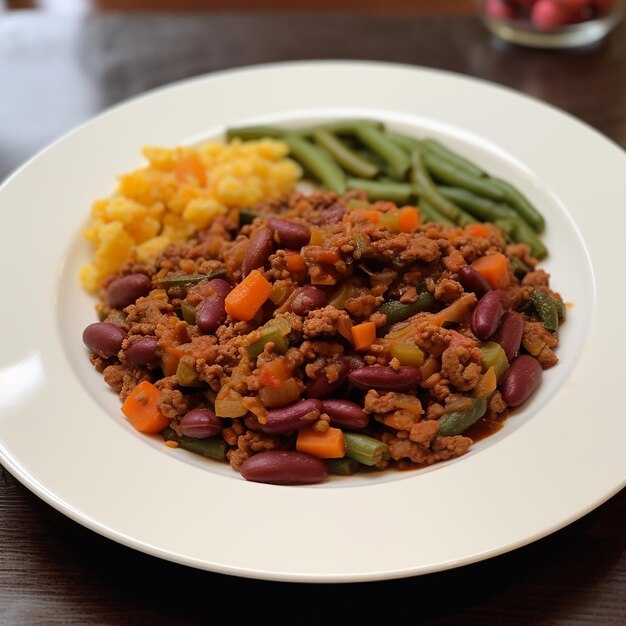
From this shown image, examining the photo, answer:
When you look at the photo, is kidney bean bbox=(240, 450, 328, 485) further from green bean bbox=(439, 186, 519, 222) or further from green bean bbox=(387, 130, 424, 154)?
green bean bbox=(387, 130, 424, 154)

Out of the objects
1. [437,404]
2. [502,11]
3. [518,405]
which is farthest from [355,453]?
[502,11]

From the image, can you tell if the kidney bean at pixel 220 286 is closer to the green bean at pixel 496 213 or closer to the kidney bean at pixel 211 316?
the kidney bean at pixel 211 316

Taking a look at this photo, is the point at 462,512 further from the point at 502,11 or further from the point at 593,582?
the point at 502,11

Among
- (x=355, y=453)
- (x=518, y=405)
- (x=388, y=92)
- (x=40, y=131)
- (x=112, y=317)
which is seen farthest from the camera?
(x=40, y=131)

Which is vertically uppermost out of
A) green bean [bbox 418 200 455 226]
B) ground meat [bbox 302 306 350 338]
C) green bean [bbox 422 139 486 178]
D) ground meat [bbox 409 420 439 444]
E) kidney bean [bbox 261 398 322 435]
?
green bean [bbox 422 139 486 178]

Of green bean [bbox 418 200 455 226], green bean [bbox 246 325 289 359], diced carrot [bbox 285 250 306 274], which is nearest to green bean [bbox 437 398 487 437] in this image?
green bean [bbox 246 325 289 359]

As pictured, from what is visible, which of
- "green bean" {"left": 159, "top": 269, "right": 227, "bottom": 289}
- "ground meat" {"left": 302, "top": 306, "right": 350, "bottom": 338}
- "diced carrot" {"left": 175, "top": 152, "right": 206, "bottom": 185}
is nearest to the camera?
"ground meat" {"left": 302, "top": 306, "right": 350, "bottom": 338}

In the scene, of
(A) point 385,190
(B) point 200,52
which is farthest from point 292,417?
(B) point 200,52

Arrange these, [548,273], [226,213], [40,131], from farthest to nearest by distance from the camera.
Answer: [40,131], [226,213], [548,273]
